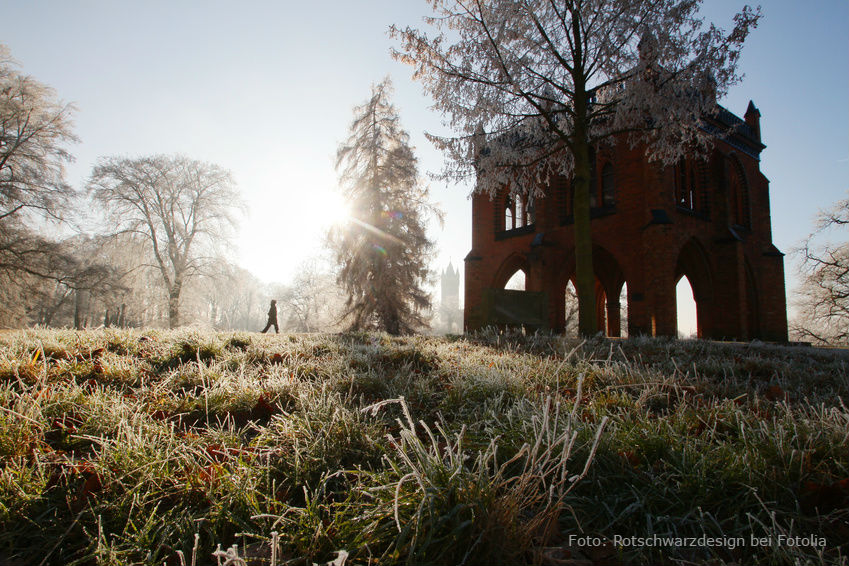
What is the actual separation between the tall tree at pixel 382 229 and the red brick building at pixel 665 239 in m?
2.98

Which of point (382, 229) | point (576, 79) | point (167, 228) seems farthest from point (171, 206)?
point (576, 79)

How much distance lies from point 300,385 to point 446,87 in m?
9.23

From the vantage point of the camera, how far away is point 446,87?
1002cm

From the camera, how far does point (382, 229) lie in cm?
1845

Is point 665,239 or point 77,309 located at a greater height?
point 665,239

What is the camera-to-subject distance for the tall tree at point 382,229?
719 inches

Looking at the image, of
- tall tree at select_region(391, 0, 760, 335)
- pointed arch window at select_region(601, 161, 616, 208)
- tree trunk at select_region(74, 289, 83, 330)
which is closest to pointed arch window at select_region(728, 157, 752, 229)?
pointed arch window at select_region(601, 161, 616, 208)

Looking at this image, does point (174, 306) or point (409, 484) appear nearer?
point (409, 484)

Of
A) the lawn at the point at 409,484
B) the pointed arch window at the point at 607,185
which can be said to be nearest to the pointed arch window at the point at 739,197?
the pointed arch window at the point at 607,185

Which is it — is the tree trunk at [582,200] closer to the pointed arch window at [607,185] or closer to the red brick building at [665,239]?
the red brick building at [665,239]

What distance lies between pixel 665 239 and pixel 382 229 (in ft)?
36.6

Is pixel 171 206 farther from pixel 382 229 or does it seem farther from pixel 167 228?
pixel 382 229

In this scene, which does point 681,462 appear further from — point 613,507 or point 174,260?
point 174,260

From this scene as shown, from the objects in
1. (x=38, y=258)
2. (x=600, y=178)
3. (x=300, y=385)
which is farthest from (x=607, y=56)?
(x=38, y=258)
